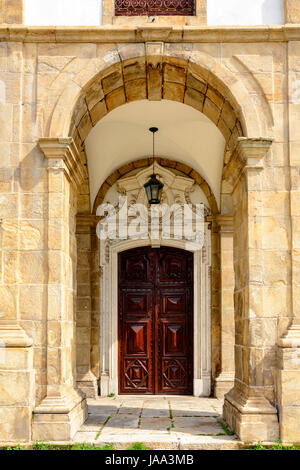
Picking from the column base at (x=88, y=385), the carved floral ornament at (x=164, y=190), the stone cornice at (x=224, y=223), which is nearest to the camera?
the column base at (x=88, y=385)

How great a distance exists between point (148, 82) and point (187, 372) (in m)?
4.59

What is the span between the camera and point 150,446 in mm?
5445

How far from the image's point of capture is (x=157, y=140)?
8898 mm

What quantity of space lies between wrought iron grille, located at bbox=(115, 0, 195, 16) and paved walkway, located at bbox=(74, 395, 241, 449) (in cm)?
422

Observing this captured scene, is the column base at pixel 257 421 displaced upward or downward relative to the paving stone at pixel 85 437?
upward

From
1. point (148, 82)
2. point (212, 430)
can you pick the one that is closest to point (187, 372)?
point (212, 430)

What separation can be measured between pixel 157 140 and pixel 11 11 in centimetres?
334

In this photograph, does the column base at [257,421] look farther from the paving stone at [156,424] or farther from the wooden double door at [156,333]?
the wooden double door at [156,333]

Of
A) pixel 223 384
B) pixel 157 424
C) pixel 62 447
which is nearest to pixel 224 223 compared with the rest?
pixel 223 384

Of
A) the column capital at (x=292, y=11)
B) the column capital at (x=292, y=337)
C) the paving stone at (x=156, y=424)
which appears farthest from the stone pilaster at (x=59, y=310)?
the column capital at (x=292, y=11)

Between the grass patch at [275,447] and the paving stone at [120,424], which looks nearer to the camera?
the grass patch at [275,447]

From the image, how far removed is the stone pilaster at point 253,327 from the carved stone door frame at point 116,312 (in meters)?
2.88

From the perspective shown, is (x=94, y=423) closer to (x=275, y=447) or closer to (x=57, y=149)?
(x=275, y=447)

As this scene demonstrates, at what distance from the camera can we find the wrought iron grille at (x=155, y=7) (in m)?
6.21
